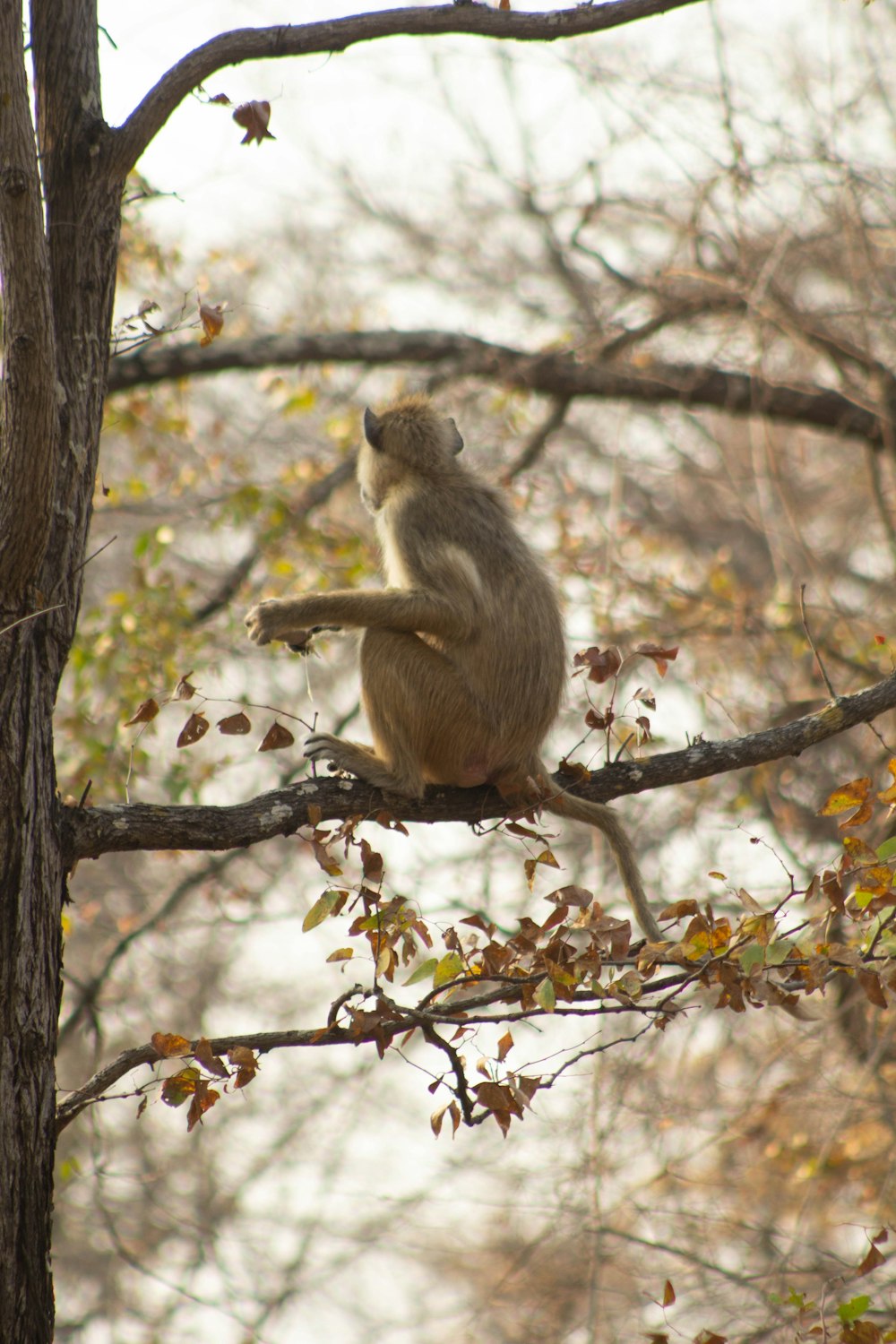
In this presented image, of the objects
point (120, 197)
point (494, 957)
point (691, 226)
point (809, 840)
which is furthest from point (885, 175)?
point (494, 957)

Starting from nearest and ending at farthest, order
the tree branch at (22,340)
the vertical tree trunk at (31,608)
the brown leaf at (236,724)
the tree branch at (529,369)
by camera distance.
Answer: the vertical tree trunk at (31,608) → the tree branch at (22,340) → the brown leaf at (236,724) → the tree branch at (529,369)

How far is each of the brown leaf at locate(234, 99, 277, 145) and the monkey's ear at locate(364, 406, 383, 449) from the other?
2103mm

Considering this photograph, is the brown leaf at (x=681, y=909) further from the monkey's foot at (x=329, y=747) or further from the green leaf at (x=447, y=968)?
the monkey's foot at (x=329, y=747)

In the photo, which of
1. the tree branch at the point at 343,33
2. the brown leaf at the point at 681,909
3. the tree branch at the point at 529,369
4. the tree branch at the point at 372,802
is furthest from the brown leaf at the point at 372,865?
the tree branch at the point at 529,369

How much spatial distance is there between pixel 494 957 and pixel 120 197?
2397 millimetres

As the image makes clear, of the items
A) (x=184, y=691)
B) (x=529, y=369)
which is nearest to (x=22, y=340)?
(x=184, y=691)

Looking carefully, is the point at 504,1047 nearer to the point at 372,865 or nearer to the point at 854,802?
the point at 372,865

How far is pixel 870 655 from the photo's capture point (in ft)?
27.9

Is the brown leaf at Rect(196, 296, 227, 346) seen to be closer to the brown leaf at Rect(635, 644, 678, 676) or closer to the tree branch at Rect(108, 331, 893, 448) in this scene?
the brown leaf at Rect(635, 644, 678, 676)

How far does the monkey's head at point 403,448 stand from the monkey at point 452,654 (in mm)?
273

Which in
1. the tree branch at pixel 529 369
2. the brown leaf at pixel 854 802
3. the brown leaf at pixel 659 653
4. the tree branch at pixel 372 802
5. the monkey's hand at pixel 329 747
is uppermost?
the tree branch at pixel 529 369

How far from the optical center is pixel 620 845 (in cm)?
498

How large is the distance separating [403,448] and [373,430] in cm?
20

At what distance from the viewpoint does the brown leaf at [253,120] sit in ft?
12.9
